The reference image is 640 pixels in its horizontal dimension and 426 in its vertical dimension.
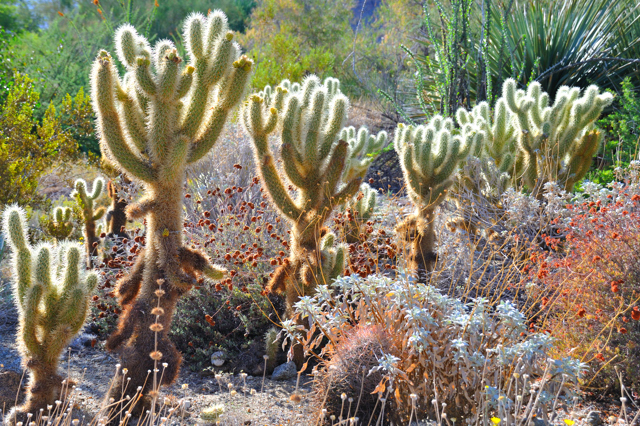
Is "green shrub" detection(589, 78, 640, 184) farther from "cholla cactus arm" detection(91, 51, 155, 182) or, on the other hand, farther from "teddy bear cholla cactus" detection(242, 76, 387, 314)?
"cholla cactus arm" detection(91, 51, 155, 182)

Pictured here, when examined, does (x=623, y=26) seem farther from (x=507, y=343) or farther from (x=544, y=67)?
(x=507, y=343)

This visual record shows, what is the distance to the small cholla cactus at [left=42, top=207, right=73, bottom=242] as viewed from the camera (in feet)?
18.6

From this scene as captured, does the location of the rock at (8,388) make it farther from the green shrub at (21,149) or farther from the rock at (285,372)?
the green shrub at (21,149)

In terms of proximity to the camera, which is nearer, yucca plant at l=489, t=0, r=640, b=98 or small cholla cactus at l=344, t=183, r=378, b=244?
small cholla cactus at l=344, t=183, r=378, b=244

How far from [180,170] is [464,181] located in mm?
3079

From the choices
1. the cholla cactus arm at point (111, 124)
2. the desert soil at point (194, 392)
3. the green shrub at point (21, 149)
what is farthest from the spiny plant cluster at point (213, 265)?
the green shrub at point (21, 149)

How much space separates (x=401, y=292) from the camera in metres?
2.81

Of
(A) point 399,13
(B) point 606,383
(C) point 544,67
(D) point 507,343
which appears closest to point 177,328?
(D) point 507,343

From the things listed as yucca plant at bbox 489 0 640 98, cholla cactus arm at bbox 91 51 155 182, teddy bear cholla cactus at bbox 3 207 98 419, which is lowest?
teddy bear cholla cactus at bbox 3 207 98 419

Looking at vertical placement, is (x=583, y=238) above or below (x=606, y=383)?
above

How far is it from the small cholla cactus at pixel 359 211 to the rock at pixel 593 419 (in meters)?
2.38

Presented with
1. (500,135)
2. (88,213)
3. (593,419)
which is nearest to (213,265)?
(593,419)

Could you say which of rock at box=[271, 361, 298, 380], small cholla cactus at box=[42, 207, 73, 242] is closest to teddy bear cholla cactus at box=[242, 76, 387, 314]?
rock at box=[271, 361, 298, 380]

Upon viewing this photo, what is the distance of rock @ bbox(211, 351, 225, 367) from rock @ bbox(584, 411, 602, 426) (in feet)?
7.17
